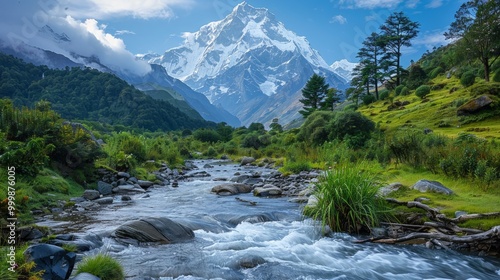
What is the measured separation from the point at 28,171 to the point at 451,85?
175 ft

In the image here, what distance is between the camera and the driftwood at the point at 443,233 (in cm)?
686

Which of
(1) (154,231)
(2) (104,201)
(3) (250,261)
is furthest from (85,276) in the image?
(2) (104,201)

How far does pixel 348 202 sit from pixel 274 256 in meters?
2.40

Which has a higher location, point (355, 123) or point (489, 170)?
point (355, 123)

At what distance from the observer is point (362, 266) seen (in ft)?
21.9

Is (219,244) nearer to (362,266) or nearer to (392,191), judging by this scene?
(362,266)

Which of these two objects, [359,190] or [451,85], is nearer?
[359,190]

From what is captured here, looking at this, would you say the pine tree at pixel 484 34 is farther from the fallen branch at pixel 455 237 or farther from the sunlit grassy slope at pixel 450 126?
the fallen branch at pixel 455 237

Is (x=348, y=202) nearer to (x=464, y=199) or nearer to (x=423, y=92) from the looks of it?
(x=464, y=199)

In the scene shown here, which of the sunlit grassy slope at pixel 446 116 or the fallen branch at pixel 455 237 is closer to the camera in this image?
the fallen branch at pixel 455 237

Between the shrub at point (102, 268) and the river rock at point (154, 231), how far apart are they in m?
2.67

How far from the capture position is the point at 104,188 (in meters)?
14.7

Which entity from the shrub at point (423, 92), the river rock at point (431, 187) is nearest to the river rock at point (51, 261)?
the river rock at point (431, 187)

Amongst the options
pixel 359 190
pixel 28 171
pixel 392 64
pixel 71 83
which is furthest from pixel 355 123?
pixel 71 83
